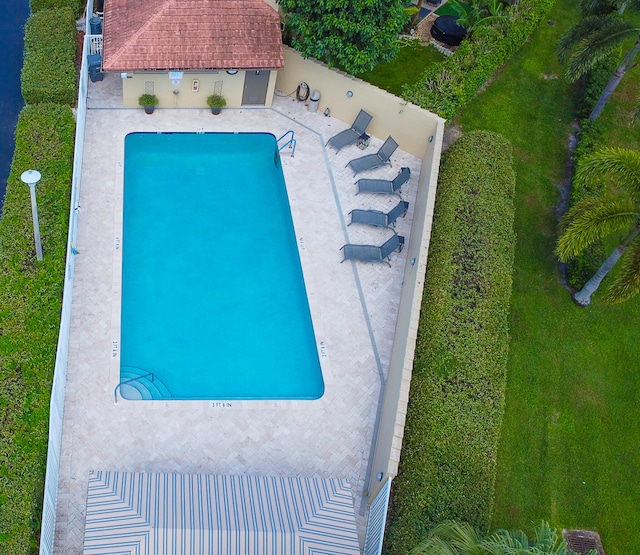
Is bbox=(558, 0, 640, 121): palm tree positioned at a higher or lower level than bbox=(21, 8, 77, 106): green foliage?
higher

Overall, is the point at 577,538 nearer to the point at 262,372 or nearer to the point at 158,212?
the point at 262,372

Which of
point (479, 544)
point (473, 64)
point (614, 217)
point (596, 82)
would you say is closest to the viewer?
point (479, 544)

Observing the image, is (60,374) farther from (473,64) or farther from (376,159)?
(473,64)

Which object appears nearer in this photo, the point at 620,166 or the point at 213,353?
the point at 620,166

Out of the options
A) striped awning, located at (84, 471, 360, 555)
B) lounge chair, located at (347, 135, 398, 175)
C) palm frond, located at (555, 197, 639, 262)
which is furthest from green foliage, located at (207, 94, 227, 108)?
striped awning, located at (84, 471, 360, 555)

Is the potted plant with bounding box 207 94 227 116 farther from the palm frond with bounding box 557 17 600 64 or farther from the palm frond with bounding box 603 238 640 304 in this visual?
the palm frond with bounding box 603 238 640 304

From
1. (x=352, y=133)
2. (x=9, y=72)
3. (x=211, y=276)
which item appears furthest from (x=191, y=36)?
(x=211, y=276)

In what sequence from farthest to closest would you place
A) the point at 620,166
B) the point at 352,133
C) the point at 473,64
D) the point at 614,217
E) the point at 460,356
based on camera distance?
the point at 473,64 < the point at 352,133 < the point at 460,356 < the point at 614,217 < the point at 620,166
